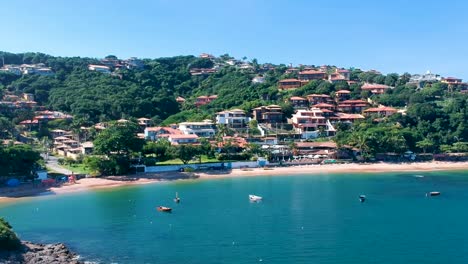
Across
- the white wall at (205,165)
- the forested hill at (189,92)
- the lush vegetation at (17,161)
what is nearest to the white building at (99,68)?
the forested hill at (189,92)

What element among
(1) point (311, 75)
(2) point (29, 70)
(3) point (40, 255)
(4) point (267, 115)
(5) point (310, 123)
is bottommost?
(3) point (40, 255)

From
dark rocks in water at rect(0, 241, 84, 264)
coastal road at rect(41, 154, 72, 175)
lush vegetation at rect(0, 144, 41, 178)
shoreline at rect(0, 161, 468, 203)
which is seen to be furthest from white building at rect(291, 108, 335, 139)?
dark rocks in water at rect(0, 241, 84, 264)

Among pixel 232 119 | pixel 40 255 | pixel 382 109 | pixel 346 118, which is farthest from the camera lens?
pixel 382 109

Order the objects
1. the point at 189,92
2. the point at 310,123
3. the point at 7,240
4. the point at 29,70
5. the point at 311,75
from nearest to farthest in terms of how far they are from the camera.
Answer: the point at 7,240 < the point at 310,123 < the point at 311,75 < the point at 29,70 < the point at 189,92

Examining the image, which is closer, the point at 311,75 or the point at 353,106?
the point at 353,106

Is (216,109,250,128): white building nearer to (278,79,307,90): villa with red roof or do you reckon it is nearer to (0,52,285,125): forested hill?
(0,52,285,125): forested hill

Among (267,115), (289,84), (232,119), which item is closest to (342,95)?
(289,84)

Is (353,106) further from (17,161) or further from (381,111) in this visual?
(17,161)

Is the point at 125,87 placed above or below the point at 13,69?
below
